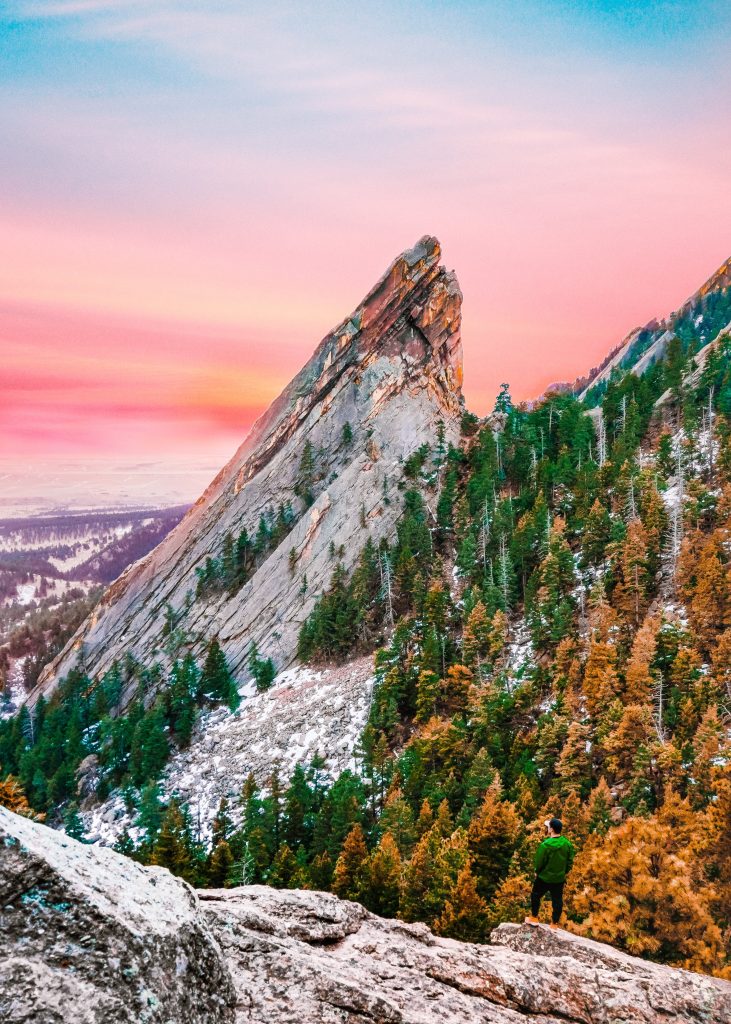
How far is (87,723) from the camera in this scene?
309 feet

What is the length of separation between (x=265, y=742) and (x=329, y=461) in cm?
5446

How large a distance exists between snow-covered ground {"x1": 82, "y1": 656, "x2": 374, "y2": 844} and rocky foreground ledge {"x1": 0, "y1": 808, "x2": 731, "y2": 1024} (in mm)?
54118

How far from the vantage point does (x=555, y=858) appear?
12.7 meters

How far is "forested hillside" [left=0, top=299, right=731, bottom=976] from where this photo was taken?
2828cm

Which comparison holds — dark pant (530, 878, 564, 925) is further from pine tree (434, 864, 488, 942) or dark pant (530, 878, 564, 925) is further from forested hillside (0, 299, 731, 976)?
pine tree (434, 864, 488, 942)

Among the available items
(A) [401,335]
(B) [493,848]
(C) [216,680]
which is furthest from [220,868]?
(A) [401,335]

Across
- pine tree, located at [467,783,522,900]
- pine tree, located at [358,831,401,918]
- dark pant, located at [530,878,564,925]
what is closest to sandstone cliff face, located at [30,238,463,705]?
pine tree, located at [467,783,522,900]

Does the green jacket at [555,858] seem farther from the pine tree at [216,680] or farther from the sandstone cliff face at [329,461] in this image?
the sandstone cliff face at [329,461]

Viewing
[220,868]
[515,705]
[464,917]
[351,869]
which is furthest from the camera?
[515,705]

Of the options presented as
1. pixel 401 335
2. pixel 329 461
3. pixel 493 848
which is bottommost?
pixel 493 848

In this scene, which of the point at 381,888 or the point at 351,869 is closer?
the point at 381,888

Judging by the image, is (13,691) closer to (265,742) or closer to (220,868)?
(265,742)

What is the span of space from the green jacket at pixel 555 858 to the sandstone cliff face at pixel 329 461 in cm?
8545

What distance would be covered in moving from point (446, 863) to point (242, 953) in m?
29.3
